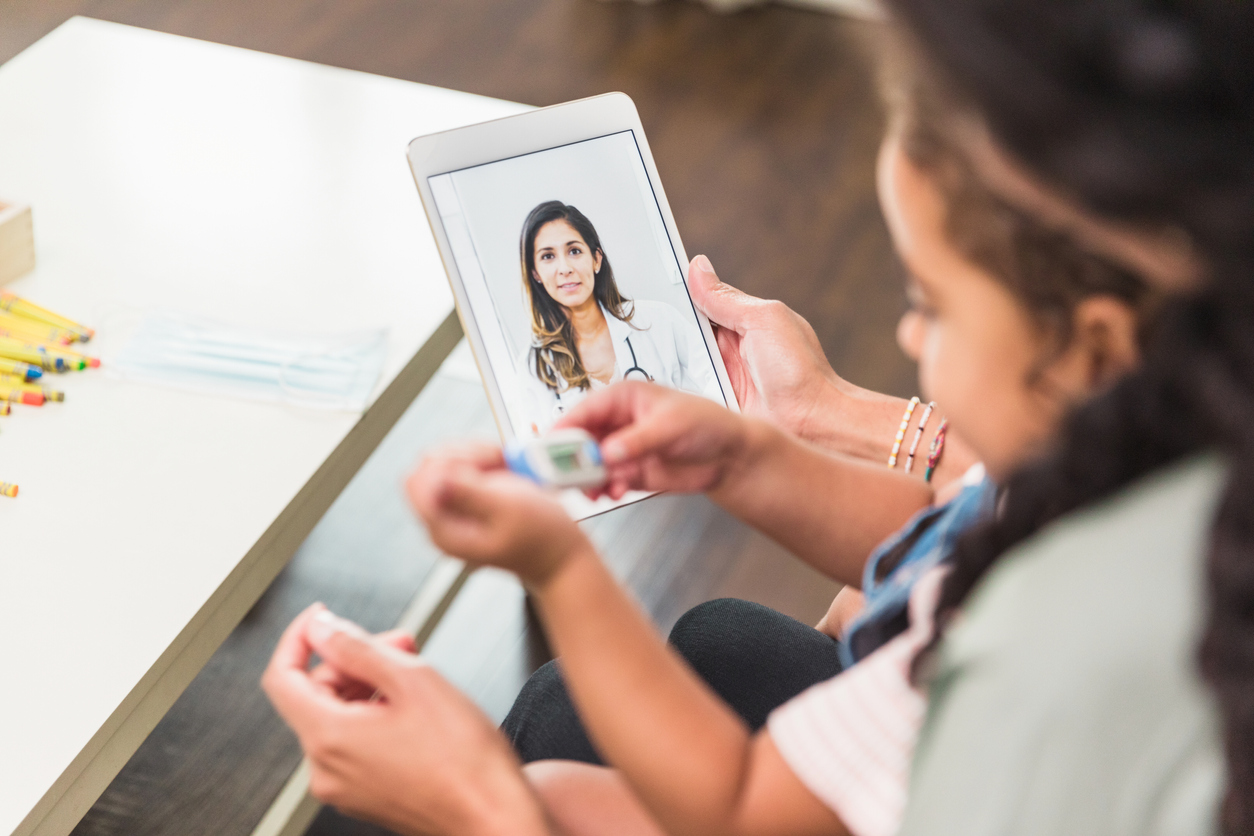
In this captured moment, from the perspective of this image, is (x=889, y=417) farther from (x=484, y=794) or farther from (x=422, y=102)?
(x=422, y=102)

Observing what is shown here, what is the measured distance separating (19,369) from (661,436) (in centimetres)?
56

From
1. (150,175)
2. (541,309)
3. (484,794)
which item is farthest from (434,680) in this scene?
(150,175)

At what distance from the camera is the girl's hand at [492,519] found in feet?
1.73

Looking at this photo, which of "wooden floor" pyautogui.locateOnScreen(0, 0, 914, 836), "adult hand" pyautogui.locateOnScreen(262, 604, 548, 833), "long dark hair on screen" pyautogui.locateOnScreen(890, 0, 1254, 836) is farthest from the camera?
"wooden floor" pyautogui.locateOnScreen(0, 0, 914, 836)

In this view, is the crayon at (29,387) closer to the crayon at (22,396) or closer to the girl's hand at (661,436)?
the crayon at (22,396)

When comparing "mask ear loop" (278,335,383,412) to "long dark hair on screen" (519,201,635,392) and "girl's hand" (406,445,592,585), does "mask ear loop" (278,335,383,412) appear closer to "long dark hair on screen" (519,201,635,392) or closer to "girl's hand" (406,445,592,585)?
"long dark hair on screen" (519,201,635,392)

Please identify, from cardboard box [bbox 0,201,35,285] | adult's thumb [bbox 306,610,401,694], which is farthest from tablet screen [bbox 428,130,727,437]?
cardboard box [bbox 0,201,35,285]

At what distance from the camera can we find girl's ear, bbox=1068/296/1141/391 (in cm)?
44

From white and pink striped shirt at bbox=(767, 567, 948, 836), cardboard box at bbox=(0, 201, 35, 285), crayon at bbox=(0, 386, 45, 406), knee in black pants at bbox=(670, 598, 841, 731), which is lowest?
knee in black pants at bbox=(670, 598, 841, 731)

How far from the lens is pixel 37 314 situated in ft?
3.12

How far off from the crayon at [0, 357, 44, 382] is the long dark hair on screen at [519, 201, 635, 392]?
41 cm

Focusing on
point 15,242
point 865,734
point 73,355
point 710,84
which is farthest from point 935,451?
point 710,84

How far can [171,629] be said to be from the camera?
2.39 ft

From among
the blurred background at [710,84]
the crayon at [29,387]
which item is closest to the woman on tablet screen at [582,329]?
the crayon at [29,387]
